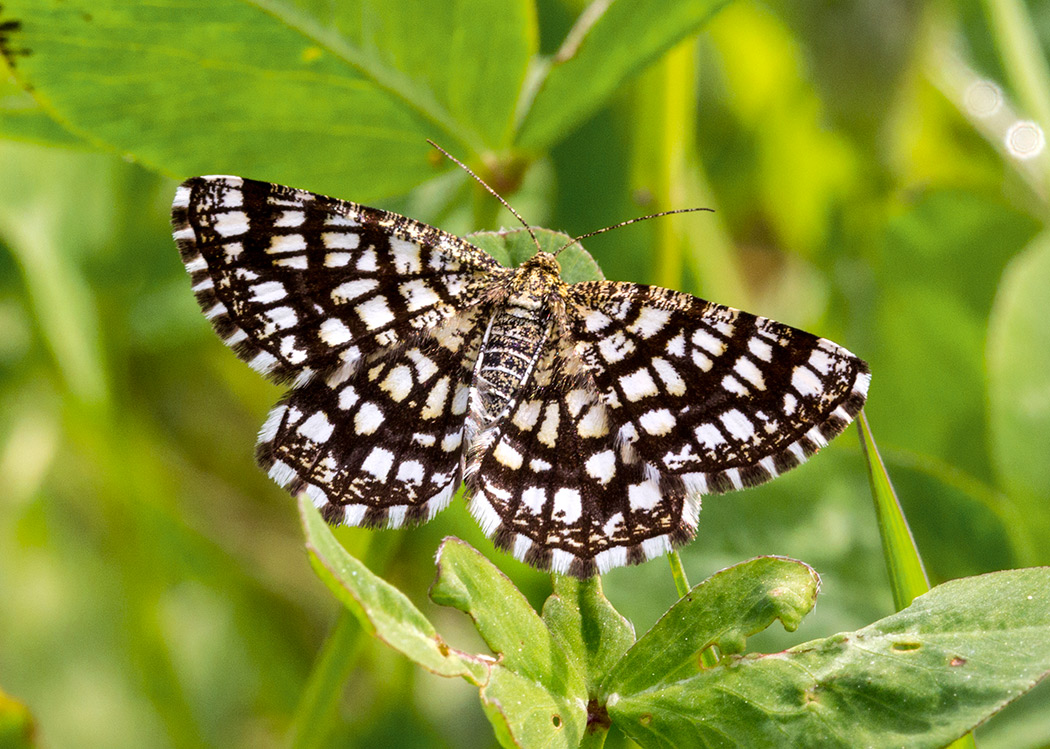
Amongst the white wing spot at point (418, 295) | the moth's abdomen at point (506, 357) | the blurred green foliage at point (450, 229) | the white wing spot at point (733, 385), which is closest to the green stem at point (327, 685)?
the blurred green foliage at point (450, 229)

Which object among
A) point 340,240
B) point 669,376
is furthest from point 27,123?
point 669,376

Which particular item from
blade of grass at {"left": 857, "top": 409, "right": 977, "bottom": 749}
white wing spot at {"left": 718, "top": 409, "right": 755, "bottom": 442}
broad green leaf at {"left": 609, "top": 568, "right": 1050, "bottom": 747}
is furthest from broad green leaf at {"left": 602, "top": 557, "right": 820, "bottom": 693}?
white wing spot at {"left": 718, "top": 409, "right": 755, "bottom": 442}

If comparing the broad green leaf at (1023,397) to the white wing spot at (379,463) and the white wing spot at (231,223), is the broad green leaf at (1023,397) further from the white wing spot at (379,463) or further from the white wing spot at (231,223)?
the white wing spot at (231,223)

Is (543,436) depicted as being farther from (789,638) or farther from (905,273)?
(905,273)

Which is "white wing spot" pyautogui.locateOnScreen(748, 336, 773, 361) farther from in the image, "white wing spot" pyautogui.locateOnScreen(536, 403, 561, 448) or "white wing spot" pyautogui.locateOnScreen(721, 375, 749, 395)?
"white wing spot" pyautogui.locateOnScreen(536, 403, 561, 448)

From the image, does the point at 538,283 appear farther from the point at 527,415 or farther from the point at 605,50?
the point at 605,50

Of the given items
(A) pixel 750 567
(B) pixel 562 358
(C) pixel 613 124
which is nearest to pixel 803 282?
(C) pixel 613 124
